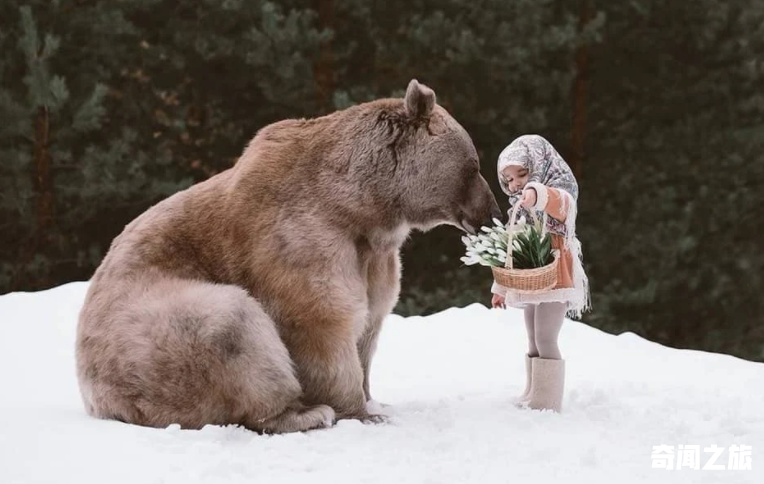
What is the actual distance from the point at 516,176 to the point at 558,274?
632 mm

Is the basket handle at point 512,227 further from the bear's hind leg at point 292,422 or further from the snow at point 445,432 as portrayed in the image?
the bear's hind leg at point 292,422

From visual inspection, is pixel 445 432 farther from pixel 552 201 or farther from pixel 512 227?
pixel 552 201

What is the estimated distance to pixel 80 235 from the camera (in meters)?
13.8

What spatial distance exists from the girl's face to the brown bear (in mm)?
272

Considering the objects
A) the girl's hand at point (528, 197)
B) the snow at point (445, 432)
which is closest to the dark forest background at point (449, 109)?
the snow at point (445, 432)

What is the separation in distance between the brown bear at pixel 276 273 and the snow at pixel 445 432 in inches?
8.3

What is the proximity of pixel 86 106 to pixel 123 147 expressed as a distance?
70 centimetres

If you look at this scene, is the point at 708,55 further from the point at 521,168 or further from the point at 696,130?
the point at 521,168

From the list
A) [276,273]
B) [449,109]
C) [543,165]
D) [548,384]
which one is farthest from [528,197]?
[449,109]

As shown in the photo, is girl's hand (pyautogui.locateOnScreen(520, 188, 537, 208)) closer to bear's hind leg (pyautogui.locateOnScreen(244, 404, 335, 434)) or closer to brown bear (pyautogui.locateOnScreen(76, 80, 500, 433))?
brown bear (pyautogui.locateOnScreen(76, 80, 500, 433))

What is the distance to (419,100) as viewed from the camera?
5504 millimetres

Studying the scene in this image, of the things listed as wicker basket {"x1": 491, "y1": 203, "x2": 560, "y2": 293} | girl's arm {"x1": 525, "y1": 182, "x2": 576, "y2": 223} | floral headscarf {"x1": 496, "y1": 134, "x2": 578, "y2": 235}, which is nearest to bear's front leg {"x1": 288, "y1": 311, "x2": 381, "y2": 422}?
wicker basket {"x1": 491, "y1": 203, "x2": 560, "y2": 293}

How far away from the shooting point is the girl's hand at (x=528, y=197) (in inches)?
213

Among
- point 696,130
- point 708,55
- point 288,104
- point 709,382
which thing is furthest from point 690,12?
point 709,382
